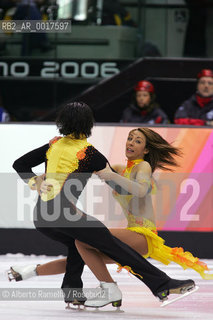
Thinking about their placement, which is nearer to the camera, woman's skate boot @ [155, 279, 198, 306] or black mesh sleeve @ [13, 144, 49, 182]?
woman's skate boot @ [155, 279, 198, 306]

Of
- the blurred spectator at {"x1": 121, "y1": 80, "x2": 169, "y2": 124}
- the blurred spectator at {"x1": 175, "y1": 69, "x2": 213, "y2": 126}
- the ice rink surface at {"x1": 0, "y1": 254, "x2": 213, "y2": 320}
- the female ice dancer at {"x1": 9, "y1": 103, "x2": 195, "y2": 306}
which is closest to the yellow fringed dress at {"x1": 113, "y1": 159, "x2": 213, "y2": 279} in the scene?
the female ice dancer at {"x1": 9, "y1": 103, "x2": 195, "y2": 306}

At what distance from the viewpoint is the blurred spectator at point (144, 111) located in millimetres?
8117

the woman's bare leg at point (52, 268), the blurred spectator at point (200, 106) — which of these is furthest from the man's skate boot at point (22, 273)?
the blurred spectator at point (200, 106)

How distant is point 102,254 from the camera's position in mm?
4508

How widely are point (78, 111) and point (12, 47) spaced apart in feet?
16.4

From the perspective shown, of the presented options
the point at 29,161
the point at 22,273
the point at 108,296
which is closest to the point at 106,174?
the point at 29,161

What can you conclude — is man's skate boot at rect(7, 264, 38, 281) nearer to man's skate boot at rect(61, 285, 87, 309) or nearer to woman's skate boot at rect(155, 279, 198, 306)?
man's skate boot at rect(61, 285, 87, 309)

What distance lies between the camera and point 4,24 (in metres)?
9.15

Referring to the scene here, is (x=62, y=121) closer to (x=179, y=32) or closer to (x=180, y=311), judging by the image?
(x=180, y=311)

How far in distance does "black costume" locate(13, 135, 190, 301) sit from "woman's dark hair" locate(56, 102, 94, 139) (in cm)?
5

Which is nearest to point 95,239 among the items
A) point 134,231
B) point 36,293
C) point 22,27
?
point 134,231

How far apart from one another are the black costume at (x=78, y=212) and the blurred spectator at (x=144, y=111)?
3.71 meters

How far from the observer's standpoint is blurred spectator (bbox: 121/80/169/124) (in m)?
8.12

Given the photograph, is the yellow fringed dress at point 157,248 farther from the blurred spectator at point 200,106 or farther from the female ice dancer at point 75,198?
the blurred spectator at point 200,106
